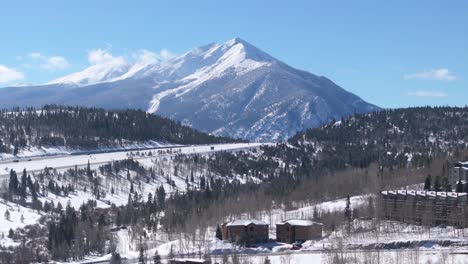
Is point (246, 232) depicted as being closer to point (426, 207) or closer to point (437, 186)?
point (426, 207)

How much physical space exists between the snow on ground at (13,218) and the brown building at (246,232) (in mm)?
38054

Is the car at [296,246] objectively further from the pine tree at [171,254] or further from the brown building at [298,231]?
the pine tree at [171,254]

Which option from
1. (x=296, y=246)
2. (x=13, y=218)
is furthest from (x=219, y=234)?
(x=13, y=218)

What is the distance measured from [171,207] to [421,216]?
5288 cm

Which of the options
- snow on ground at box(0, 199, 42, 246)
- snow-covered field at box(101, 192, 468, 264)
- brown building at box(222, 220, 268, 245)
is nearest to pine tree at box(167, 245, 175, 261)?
snow-covered field at box(101, 192, 468, 264)

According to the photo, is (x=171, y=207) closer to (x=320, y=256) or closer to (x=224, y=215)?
(x=224, y=215)

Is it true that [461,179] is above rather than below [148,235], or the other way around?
above

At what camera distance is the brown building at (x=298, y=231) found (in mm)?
113250

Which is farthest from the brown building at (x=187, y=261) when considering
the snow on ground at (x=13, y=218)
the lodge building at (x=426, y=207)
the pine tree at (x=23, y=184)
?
the pine tree at (x=23, y=184)

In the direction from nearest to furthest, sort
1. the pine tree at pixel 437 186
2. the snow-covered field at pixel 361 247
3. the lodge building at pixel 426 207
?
the snow-covered field at pixel 361 247, the lodge building at pixel 426 207, the pine tree at pixel 437 186

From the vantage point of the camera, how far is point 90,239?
123562mm

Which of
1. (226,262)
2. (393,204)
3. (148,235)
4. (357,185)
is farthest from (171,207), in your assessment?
(226,262)

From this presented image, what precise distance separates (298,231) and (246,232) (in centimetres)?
731

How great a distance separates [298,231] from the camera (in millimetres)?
113250
